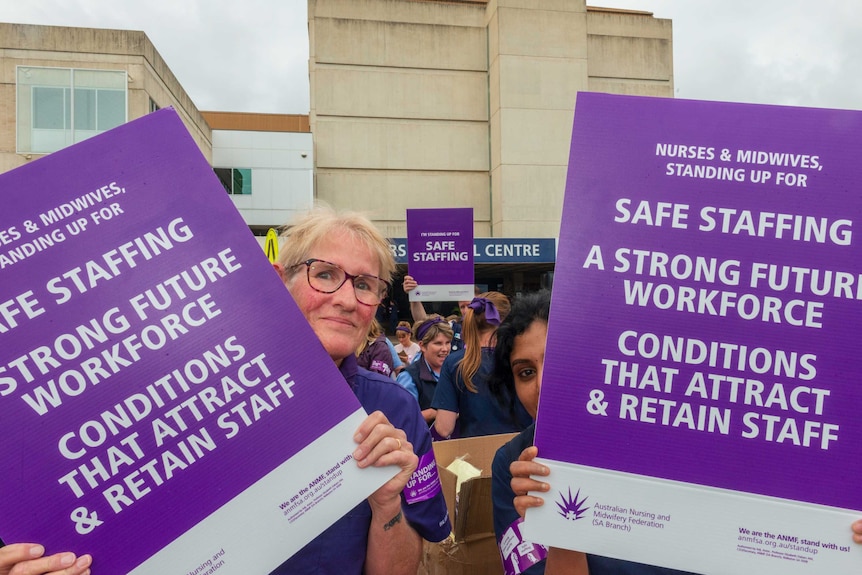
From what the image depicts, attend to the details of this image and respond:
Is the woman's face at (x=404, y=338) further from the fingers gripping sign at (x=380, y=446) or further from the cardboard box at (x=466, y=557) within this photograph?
the fingers gripping sign at (x=380, y=446)

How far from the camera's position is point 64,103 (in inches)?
711

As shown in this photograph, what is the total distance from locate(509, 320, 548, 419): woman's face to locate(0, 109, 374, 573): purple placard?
27.1 inches

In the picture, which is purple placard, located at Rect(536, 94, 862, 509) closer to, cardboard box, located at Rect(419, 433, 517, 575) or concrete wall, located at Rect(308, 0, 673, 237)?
cardboard box, located at Rect(419, 433, 517, 575)

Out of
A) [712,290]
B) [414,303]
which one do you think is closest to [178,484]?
[712,290]

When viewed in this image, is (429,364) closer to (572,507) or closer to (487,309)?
(487,309)

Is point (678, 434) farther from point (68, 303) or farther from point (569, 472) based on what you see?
point (68, 303)

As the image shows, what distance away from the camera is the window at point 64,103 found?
1791cm

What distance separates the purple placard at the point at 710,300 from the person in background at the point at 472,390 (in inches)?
77.0

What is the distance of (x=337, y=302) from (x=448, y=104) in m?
26.3

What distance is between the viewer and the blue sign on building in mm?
21859

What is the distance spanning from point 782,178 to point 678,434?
0.61 m

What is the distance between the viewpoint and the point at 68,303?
111 cm

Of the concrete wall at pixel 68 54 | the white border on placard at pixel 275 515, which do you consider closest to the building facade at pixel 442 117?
the concrete wall at pixel 68 54

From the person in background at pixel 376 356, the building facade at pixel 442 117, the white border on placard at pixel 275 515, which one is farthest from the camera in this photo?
the building facade at pixel 442 117
